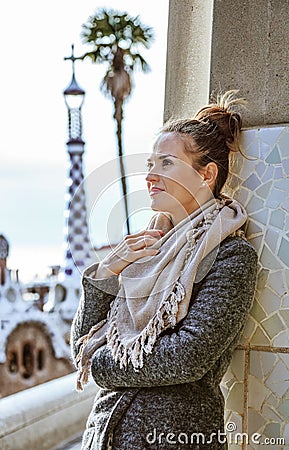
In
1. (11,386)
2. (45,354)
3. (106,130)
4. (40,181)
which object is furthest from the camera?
(106,130)

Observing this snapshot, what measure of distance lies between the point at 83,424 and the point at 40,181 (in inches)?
247

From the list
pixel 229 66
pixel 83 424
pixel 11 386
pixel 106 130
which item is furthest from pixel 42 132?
pixel 229 66

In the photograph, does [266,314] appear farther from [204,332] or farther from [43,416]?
[43,416]

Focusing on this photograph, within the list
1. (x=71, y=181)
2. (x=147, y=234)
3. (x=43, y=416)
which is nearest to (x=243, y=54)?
(x=147, y=234)

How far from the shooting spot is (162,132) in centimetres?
166

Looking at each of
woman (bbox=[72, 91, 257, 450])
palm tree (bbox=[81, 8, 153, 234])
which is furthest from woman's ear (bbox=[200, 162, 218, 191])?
palm tree (bbox=[81, 8, 153, 234])

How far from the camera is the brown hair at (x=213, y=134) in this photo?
1.61 m

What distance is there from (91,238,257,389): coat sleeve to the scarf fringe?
1 centimetres

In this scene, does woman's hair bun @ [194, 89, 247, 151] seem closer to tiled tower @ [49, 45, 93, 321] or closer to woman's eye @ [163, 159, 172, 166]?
woman's eye @ [163, 159, 172, 166]

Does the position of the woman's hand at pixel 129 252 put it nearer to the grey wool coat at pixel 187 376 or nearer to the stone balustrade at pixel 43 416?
the grey wool coat at pixel 187 376

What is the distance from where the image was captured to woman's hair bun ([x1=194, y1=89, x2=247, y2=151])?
1.65m

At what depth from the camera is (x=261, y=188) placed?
1.72 meters

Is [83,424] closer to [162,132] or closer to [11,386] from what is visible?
[162,132]

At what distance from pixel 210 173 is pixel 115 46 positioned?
817 cm
